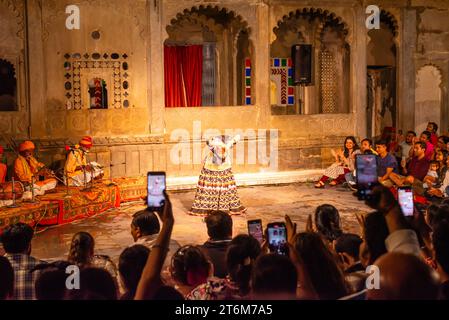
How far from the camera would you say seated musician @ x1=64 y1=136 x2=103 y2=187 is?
10.1 metres

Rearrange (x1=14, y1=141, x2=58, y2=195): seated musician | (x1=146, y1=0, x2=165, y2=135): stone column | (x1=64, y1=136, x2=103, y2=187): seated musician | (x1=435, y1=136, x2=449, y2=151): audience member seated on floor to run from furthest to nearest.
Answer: (x1=146, y1=0, x2=165, y2=135): stone column, (x1=435, y1=136, x2=449, y2=151): audience member seated on floor, (x1=64, y1=136, x2=103, y2=187): seated musician, (x1=14, y1=141, x2=58, y2=195): seated musician

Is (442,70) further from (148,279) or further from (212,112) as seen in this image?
(148,279)

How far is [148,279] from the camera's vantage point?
9.17 feet

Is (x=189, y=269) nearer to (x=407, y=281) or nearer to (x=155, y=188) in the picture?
(x=407, y=281)

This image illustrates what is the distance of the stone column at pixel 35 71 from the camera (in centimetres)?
1099

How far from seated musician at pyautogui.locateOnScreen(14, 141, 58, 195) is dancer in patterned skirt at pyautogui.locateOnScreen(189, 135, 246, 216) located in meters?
2.35

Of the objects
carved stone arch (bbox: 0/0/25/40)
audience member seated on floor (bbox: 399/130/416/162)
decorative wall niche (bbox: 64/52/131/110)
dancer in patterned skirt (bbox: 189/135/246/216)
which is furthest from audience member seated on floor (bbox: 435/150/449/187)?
carved stone arch (bbox: 0/0/25/40)

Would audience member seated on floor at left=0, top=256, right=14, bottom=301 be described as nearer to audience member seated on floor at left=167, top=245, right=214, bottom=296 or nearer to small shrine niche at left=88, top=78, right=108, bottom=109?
audience member seated on floor at left=167, top=245, right=214, bottom=296

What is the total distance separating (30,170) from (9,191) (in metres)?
1.52

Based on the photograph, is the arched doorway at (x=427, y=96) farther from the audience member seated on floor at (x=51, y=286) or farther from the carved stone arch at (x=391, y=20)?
the audience member seated on floor at (x=51, y=286)

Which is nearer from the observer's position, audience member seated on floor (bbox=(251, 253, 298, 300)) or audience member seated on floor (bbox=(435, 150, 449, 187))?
audience member seated on floor (bbox=(251, 253, 298, 300))

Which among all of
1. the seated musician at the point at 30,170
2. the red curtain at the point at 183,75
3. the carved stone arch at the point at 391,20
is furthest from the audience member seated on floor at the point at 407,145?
the seated musician at the point at 30,170

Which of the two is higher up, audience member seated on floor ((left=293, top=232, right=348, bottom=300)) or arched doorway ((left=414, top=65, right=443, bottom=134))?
arched doorway ((left=414, top=65, right=443, bottom=134))

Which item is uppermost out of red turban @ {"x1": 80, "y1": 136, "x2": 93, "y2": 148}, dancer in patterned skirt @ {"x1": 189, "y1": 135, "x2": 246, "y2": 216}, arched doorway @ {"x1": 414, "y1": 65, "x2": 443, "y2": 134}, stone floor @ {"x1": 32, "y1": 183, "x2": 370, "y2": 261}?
arched doorway @ {"x1": 414, "y1": 65, "x2": 443, "y2": 134}
